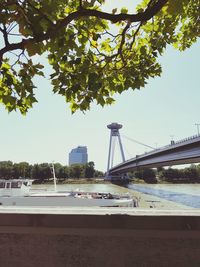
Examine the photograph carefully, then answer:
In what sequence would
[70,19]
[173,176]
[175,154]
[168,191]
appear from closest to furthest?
[70,19] < [175,154] < [168,191] < [173,176]

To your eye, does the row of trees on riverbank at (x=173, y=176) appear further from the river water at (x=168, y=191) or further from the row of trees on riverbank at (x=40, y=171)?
the river water at (x=168, y=191)

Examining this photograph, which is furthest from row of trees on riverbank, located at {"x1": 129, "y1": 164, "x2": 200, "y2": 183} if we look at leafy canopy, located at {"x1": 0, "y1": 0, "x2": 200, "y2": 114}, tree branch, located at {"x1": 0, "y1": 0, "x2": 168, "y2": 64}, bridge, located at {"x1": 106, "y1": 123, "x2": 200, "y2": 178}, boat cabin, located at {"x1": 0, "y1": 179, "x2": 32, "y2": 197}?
tree branch, located at {"x1": 0, "y1": 0, "x2": 168, "y2": 64}

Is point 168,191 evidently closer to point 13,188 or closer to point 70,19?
point 13,188

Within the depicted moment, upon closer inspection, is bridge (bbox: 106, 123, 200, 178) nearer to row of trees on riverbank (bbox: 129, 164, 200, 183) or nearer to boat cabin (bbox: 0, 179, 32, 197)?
boat cabin (bbox: 0, 179, 32, 197)

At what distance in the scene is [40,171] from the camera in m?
109

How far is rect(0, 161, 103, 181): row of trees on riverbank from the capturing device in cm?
10994

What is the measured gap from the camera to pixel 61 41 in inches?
132

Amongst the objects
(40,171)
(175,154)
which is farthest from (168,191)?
(40,171)
